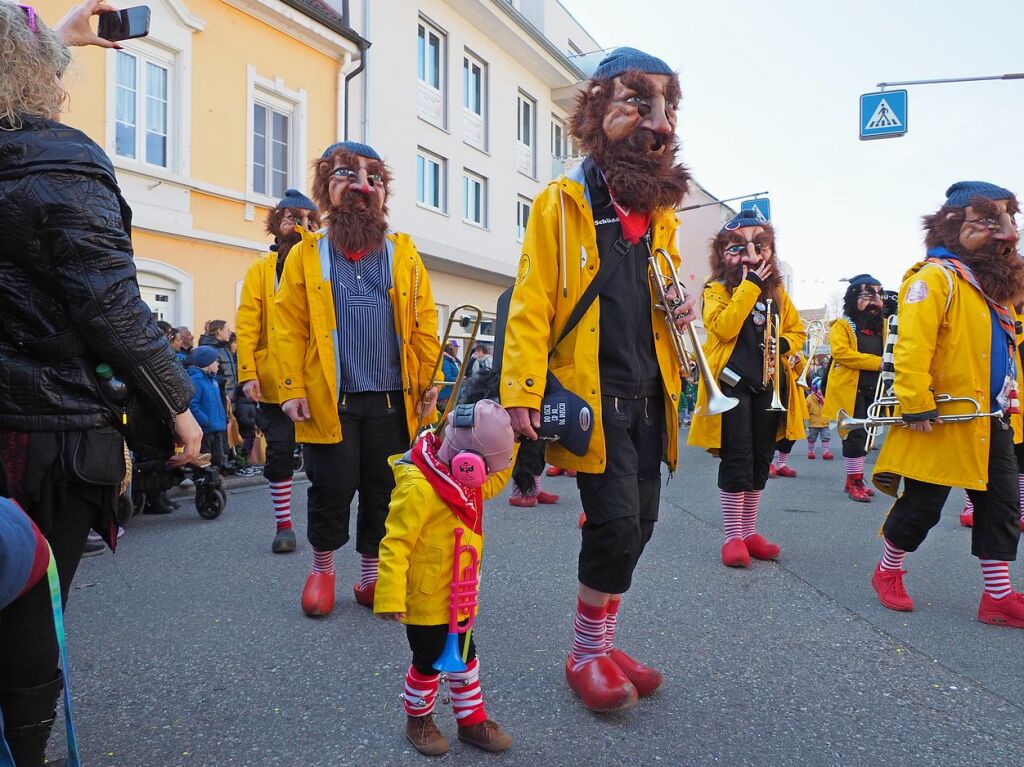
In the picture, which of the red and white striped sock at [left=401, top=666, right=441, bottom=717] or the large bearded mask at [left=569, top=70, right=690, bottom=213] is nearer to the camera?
the red and white striped sock at [left=401, top=666, right=441, bottom=717]

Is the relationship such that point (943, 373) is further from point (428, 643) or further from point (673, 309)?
point (428, 643)

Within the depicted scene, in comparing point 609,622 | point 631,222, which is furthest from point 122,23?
point 609,622

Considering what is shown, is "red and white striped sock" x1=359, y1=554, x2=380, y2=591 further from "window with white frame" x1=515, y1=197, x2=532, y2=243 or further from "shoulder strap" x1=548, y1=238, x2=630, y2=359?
"window with white frame" x1=515, y1=197, x2=532, y2=243

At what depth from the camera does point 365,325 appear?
3.68 metres

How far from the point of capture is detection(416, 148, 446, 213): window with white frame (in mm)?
18531

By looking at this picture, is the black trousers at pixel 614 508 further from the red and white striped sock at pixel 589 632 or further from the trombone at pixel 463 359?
the trombone at pixel 463 359

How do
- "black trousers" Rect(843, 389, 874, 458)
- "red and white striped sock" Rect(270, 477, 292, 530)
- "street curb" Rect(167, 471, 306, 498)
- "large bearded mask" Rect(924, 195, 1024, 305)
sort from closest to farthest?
"large bearded mask" Rect(924, 195, 1024, 305)
"red and white striped sock" Rect(270, 477, 292, 530)
"black trousers" Rect(843, 389, 874, 458)
"street curb" Rect(167, 471, 306, 498)

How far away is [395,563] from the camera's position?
215 centimetres

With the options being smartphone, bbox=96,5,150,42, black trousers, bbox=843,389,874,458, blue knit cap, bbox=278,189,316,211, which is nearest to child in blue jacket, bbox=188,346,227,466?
blue knit cap, bbox=278,189,316,211

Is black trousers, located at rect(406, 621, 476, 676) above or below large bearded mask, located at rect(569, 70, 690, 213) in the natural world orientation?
below

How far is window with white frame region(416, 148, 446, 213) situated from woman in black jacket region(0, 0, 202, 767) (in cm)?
1693

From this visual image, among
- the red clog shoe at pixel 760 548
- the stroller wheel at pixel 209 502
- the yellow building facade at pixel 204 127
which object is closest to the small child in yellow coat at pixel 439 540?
the red clog shoe at pixel 760 548

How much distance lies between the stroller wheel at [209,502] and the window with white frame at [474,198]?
14879 mm

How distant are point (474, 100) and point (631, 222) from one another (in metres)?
19.2
